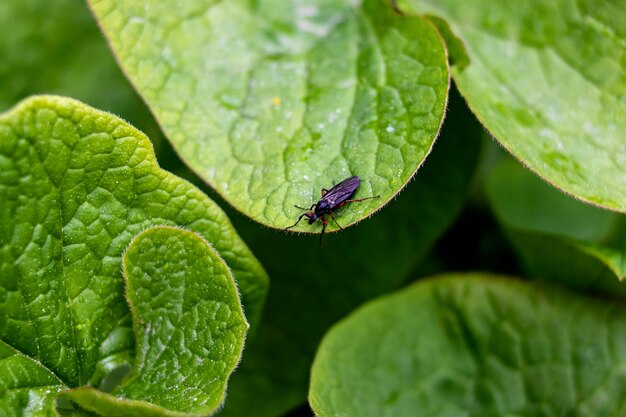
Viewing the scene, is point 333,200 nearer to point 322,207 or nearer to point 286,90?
point 322,207

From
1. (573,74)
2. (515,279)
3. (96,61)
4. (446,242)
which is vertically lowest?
(446,242)

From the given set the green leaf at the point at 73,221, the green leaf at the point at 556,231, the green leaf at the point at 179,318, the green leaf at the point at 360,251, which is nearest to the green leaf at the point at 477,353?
the green leaf at the point at 556,231

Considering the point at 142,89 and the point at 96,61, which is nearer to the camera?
the point at 142,89

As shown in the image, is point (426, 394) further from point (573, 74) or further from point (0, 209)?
point (0, 209)

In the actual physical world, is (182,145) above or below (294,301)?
above

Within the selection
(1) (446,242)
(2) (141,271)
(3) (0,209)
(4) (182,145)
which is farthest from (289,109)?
(1) (446,242)

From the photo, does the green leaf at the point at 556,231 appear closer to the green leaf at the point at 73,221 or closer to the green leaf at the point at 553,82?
the green leaf at the point at 553,82
